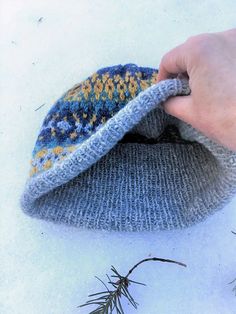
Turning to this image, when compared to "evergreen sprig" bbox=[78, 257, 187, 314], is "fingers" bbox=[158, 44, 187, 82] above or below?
above

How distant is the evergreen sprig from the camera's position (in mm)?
622

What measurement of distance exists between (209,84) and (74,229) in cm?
33

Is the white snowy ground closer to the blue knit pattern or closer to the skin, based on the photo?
the blue knit pattern

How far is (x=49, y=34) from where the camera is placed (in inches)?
30.6

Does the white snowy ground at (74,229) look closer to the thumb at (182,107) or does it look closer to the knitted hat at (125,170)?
the knitted hat at (125,170)

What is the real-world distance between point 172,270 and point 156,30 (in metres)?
0.41

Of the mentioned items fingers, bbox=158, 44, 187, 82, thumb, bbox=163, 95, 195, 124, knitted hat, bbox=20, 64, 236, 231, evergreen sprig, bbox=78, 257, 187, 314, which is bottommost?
Result: evergreen sprig, bbox=78, 257, 187, 314

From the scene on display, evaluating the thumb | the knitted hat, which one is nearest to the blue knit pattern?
the knitted hat

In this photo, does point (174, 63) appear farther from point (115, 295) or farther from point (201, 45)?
point (115, 295)

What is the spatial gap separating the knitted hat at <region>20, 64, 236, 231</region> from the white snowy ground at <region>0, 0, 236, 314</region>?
2.2 inches

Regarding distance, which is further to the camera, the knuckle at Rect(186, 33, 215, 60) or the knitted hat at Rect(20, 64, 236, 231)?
the knitted hat at Rect(20, 64, 236, 231)

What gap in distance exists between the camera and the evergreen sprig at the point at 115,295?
24.5 inches

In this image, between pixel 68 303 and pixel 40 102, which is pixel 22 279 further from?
pixel 40 102

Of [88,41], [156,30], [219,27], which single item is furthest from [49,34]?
[219,27]
